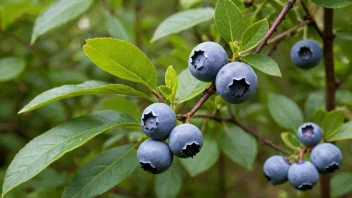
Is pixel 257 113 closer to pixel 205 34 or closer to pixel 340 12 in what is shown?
pixel 205 34

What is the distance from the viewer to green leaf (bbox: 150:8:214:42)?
1381 mm

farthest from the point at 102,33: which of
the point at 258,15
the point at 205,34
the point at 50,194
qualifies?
the point at 258,15

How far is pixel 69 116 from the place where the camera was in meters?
2.43

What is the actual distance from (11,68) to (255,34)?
1381 millimetres

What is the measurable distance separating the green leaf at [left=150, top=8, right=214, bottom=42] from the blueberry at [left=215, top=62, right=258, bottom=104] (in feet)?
1.64

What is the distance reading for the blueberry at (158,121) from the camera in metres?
0.92

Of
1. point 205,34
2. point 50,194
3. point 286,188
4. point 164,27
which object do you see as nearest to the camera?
point 164,27

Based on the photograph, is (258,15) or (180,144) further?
(258,15)

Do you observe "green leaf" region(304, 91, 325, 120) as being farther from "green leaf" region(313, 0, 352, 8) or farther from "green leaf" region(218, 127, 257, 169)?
"green leaf" region(313, 0, 352, 8)

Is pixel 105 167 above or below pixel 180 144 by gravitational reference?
below

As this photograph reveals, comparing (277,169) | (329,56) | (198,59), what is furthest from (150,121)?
(329,56)

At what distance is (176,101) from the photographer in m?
1.28

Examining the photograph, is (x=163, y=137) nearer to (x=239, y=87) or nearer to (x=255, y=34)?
(x=239, y=87)

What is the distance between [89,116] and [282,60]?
88.8 inches
